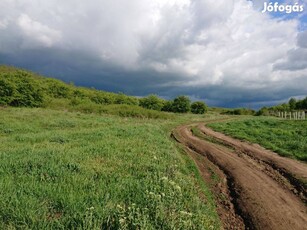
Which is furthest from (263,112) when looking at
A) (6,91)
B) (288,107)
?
(6,91)

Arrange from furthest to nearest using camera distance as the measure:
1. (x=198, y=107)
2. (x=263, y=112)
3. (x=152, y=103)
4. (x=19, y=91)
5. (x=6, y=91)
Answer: (x=198, y=107) → (x=152, y=103) → (x=263, y=112) → (x=19, y=91) → (x=6, y=91)

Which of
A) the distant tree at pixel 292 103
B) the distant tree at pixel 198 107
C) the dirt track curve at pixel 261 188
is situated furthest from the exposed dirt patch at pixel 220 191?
the distant tree at pixel 292 103

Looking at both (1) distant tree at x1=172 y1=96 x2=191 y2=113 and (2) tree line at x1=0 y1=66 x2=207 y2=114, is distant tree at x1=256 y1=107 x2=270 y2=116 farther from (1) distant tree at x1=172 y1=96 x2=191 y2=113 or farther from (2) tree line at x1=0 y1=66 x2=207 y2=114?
(1) distant tree at x1=172 y1=96 x2=191 y2=113

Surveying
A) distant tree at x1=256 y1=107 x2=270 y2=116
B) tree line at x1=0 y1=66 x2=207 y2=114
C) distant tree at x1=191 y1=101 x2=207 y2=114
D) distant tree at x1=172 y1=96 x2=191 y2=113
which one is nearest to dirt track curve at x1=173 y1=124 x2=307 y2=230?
tree line at x1=0 y1=66 x2=207 y2=114

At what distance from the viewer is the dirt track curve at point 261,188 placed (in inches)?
288

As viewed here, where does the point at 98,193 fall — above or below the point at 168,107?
below

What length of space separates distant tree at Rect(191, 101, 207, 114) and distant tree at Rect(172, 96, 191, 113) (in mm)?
3660

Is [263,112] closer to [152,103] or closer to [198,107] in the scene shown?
[198,107]

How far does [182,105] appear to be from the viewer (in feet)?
303

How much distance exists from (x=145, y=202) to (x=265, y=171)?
26.1 ft

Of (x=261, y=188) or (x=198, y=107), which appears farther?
(x=198, y=107)

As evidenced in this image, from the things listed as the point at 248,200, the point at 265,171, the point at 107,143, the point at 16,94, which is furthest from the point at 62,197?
the point at 16,94

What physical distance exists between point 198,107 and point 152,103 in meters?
16.3

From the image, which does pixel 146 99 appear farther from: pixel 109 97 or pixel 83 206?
pixel 83 206
